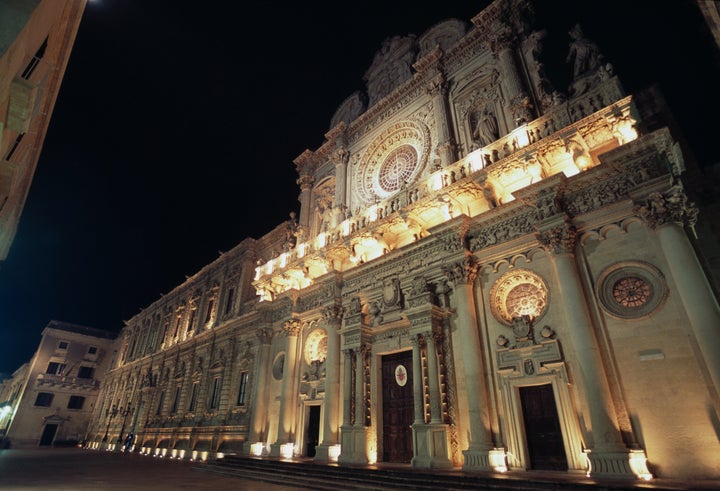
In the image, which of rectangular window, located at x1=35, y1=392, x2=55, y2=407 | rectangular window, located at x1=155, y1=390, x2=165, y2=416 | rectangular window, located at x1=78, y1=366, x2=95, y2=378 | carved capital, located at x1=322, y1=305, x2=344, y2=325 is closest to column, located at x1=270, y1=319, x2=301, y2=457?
carved capital, located at x1=322, y1=305, x2=344, y2=325

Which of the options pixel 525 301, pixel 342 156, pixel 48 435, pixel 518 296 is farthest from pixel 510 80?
pixel 48 435

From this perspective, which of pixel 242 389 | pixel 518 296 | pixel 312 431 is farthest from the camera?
pixel 242 389

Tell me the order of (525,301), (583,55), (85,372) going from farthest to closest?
(85,372)
(583,55)
(525,301)

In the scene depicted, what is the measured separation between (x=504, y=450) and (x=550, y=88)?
12.7 m

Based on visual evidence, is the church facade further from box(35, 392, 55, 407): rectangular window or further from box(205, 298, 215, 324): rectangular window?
box(35, 392, 55, 407): rectangular window

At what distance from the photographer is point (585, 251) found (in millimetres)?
10492

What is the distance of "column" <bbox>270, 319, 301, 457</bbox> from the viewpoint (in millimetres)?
16434

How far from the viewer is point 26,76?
7.99 m

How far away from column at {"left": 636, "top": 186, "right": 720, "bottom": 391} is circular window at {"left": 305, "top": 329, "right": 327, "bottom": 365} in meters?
13.3

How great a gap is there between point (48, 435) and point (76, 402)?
4043 millimetres

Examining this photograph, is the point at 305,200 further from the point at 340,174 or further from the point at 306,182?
the point at 340,174

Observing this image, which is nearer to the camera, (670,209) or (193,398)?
(670,209)

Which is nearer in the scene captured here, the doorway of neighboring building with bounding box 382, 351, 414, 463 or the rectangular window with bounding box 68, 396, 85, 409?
the doorway of neighboring building with bounding box 382, 351, 414, 463

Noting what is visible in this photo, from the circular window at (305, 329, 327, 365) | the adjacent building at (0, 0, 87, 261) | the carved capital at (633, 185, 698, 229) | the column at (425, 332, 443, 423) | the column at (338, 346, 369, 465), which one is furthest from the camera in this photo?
the circular window at (305, 329, 327, 365)
